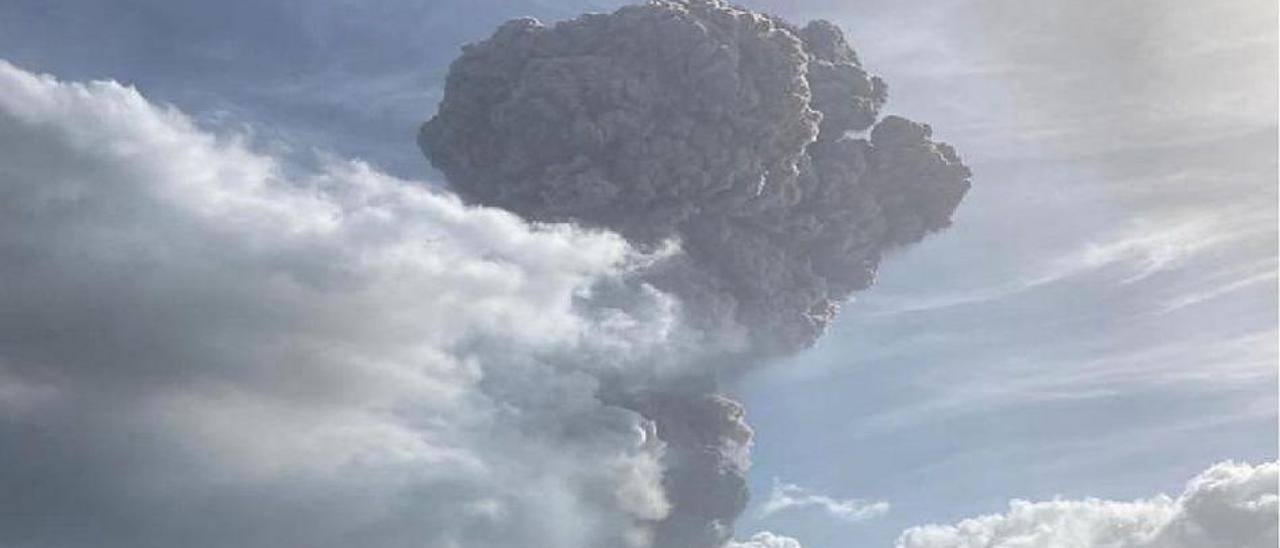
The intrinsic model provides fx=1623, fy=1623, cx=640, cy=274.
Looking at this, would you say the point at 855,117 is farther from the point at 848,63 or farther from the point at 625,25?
the point at 625,25

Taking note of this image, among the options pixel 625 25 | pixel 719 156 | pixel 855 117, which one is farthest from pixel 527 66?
pixel 855 117

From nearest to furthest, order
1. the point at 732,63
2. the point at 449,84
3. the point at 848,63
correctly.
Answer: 1. the point at 732,63
2. the point at 449,84
3. the point at 848,63

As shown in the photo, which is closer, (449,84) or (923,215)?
(449,84)

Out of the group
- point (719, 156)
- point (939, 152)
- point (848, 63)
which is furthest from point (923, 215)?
point (719, 156)

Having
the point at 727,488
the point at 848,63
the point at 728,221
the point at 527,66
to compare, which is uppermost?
the point at 848,63

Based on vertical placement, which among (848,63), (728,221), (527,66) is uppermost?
(848,63)

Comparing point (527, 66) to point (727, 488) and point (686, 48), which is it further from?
point (727, 488)

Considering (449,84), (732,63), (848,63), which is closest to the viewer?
(732,63)

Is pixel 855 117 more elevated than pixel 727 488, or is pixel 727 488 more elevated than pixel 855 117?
pixel 855 117

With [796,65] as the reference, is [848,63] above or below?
above
